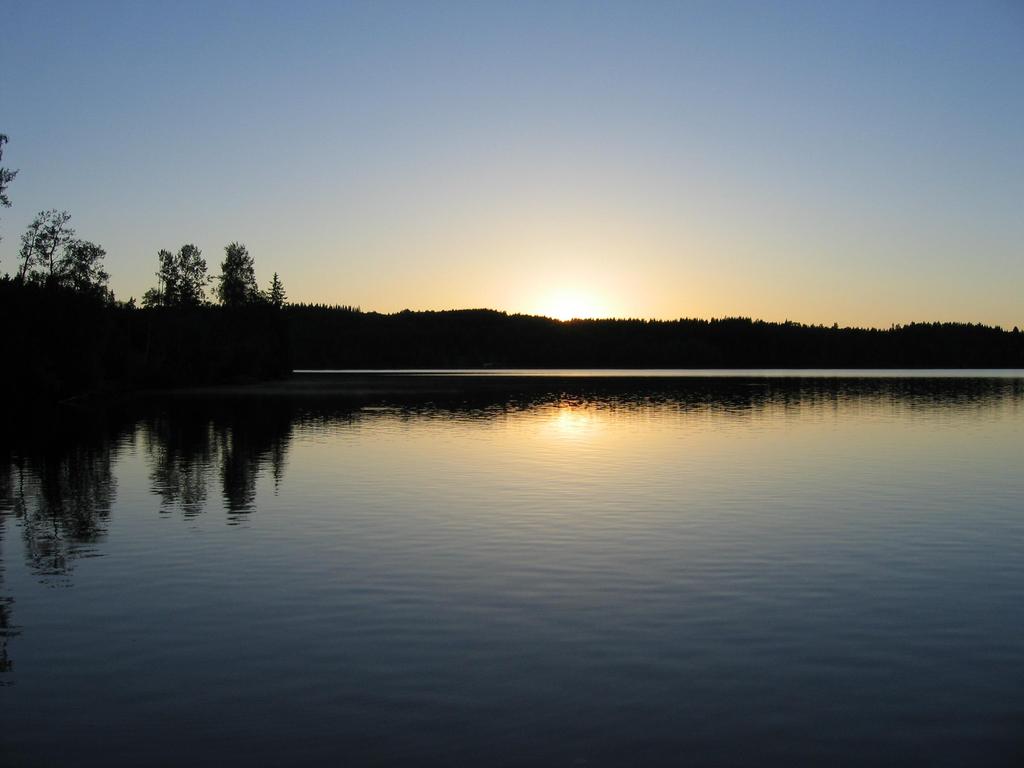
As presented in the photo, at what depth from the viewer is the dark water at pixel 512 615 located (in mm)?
12219

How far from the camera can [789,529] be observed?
27.2 meters

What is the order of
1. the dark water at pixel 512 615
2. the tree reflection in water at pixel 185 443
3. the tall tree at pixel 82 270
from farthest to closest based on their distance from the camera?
the tall tree at pixel 82 270 < the tree reflection in water at pixel 185 443 < the dark water at pixel 512 615

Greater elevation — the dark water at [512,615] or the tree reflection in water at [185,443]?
the tree reflection in water at [185,443]

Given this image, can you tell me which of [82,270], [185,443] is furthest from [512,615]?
[82,270]

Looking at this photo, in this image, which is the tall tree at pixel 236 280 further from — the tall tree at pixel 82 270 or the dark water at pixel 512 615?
the dark water at pixel 512 615

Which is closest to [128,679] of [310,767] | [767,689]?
[310,767]

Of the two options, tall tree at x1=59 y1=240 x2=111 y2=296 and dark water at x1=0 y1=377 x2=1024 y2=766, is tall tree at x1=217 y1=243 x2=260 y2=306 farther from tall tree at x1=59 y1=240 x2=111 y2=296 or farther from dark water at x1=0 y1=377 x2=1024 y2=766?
dark water at x1=0 y1=377 x2=1024 y2=766

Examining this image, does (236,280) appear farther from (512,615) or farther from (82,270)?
(512,615)

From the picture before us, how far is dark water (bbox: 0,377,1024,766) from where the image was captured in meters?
12.2

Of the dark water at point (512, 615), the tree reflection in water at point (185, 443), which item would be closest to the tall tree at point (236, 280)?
the tree reflection in water at point (185, 443)

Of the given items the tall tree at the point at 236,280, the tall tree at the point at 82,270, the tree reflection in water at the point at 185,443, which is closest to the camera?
the tree reflection in water at the point at 185,443

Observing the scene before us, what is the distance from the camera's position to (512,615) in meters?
17.8

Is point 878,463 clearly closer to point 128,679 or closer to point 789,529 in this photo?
point 789,529

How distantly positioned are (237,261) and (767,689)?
6431 inches
